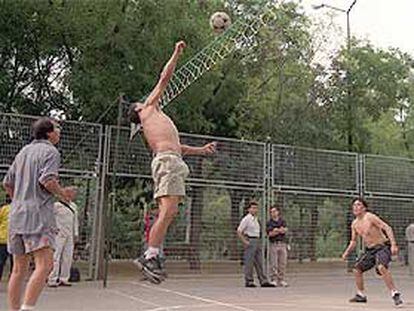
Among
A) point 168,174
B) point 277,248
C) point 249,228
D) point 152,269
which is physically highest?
point 168,174

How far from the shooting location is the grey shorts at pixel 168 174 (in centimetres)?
647

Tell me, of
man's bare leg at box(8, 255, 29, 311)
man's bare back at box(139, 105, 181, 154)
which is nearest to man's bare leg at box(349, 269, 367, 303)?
man's bare back at box(139, 105, 181, 154)

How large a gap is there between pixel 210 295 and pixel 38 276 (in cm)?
703

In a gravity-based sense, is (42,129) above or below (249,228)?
above

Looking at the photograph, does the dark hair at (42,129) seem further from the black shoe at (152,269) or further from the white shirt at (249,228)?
the white shirt at (249,228)

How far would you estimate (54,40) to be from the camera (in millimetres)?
17188

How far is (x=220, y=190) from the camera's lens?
17.8 m

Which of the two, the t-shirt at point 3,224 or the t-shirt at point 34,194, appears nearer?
the t-shirt at point 34,194

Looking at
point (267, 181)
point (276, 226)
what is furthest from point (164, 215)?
point (267, 181)

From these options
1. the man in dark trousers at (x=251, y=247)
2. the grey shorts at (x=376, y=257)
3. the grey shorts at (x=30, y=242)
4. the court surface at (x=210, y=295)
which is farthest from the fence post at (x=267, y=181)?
the grey shorts at (x=30, y=242)

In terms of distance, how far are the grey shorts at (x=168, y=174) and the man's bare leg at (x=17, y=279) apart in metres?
1.45

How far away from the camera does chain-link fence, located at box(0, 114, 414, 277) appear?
15656 millimetres

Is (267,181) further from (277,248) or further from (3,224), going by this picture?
(3,224)

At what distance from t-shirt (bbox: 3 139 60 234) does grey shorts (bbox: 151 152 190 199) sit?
957 millimetres
